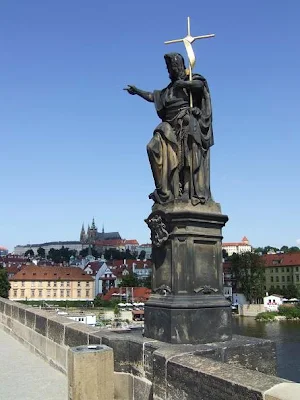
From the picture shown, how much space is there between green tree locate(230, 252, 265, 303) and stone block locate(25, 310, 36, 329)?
70.6 metres

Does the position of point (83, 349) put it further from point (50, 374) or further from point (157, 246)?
point (50, 374)

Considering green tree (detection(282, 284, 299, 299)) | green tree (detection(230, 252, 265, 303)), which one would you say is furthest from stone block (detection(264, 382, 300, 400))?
green tree (detection(282, 284, 299, 299))

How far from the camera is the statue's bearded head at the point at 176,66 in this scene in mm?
5070

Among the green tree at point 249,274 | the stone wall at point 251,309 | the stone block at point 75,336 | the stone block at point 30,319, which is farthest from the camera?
the green tree at point 249,274

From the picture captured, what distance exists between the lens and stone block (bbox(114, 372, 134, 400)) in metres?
4.27

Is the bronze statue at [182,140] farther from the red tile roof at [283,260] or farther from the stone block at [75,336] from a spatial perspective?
the red tile roof at [283,260]

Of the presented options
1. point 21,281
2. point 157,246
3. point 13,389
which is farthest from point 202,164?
point 21,281

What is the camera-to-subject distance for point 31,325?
8.20 meters

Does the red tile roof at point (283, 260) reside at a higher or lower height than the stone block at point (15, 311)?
higher

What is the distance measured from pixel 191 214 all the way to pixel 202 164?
2.16ft

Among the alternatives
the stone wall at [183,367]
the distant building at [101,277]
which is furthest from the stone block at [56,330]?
the distant building at [101,277]

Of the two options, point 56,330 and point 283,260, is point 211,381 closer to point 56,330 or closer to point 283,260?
point 56,330

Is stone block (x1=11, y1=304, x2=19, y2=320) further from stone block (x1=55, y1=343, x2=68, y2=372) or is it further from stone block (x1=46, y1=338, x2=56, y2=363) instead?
stone block (x1=55, y1=343, x2=68, y2=372)

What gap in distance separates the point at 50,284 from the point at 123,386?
98891 mm
